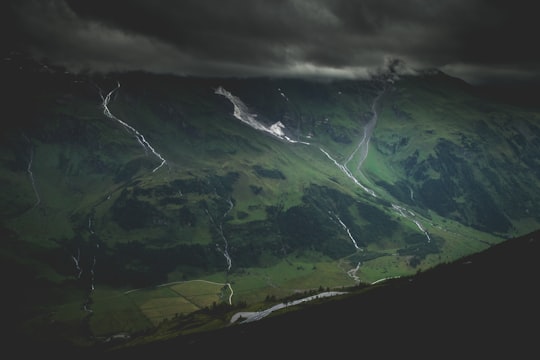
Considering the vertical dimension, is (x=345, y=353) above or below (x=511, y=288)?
below

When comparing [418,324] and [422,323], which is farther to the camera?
[422,323]

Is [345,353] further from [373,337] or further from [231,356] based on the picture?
[231,356]

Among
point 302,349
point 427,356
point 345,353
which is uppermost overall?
point 427,356

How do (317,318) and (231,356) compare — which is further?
(317,318)

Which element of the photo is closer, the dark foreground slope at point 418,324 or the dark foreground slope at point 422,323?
the dark foreground slope at point 418,324

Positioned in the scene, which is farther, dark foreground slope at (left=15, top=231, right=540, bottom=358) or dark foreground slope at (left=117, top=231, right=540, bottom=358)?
dark foreground slope at (left=117, top=231, right=540, bottom=358)

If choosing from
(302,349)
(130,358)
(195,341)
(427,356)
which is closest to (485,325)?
(427,356)

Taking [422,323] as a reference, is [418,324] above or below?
below

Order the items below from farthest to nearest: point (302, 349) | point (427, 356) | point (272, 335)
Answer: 1. point (272, 335)
2. point (302, 349)
3. point (427, 356)
